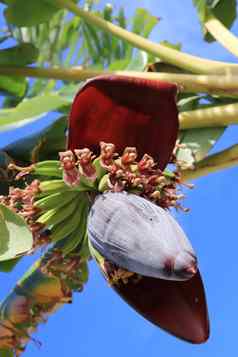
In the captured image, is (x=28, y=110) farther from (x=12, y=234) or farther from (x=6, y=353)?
(x=6, y=353)

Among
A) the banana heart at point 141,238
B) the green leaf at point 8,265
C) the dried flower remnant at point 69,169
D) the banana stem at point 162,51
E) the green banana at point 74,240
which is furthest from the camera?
the green leaf at point 8,265

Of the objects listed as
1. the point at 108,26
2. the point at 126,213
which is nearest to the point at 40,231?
the point at 126,213

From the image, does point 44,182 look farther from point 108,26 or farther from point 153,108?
point 108,26

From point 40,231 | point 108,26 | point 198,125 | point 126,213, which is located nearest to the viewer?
point 126,213

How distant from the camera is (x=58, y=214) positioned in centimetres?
116

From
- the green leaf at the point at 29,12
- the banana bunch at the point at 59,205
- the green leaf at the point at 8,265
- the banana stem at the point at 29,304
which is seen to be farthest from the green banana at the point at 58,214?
the green leaf at the point at 29,12

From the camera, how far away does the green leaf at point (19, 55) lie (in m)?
1.55

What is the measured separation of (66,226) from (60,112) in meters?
0.35

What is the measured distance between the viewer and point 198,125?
1.40m

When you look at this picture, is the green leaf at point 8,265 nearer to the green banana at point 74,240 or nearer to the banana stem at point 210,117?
the green banana at point 74,240

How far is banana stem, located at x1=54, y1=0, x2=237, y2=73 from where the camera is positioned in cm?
136

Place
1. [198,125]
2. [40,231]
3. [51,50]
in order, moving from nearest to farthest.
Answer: [40,231]
[198,125]
[51,50]

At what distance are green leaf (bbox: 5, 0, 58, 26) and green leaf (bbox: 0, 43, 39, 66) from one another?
0.05 m

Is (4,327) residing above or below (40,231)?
below
